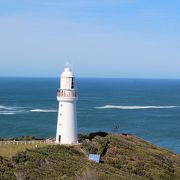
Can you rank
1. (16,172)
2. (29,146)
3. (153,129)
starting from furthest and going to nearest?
(153,129)
(29,146)
(16,172)

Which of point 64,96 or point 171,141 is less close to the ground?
point 64,96

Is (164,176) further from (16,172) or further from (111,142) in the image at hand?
(16,172)

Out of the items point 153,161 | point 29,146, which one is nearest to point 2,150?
point 29,146

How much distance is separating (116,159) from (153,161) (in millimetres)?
4008

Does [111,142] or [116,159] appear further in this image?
[111,142]

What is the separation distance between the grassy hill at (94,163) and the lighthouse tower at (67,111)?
167 cm

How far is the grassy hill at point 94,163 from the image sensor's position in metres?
28.4

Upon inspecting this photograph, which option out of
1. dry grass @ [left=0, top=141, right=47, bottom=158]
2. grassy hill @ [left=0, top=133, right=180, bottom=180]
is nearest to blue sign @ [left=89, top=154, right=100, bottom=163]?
grassy hill @ [left=0, top=133, right=180, bottom=180]

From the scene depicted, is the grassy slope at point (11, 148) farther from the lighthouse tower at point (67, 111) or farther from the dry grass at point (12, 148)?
the lighthouse tower at point (67, 111)

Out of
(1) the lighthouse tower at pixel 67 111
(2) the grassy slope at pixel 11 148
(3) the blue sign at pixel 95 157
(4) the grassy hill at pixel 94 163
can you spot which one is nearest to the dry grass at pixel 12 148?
(2) the grassy slope at pixel 11 148

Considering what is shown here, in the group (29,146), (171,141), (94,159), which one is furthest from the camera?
(171,141)

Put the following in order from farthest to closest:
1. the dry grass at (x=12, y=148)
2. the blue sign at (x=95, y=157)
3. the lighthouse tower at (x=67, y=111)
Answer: the lighthouse tower at (x=67, y=111), the blue sign at (x=95, y=157), the dry grass at (x=12, y=148)

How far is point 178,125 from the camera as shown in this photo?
90.9 meters

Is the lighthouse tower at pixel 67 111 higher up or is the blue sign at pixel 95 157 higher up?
the lighthouse tower at pixel 67 111
